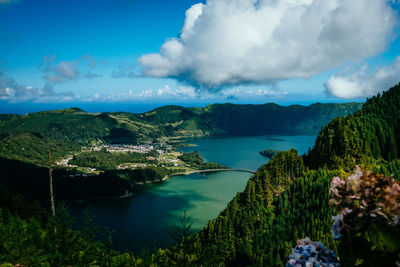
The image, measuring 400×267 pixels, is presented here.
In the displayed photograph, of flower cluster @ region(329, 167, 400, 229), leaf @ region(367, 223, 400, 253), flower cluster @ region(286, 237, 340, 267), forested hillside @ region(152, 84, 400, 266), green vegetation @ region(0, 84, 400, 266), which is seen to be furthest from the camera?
forested hillside @ region(152, 84, 400, 266)

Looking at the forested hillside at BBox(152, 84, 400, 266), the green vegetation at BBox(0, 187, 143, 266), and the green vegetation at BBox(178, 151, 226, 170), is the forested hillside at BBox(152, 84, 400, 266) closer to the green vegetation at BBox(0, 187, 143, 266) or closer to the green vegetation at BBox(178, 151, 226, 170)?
the green vegetation at BBox(0, 187, 143, 266)

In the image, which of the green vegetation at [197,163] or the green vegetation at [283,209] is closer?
the green vegetation at [283,209]

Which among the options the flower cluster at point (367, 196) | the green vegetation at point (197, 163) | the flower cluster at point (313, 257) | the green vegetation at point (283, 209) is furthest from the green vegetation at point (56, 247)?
the green vegetation at point (197, 163)

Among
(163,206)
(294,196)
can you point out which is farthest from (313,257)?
(163,206)

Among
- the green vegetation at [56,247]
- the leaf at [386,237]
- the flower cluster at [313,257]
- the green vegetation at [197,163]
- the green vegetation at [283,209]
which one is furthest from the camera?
the green vegetation at [197,163]

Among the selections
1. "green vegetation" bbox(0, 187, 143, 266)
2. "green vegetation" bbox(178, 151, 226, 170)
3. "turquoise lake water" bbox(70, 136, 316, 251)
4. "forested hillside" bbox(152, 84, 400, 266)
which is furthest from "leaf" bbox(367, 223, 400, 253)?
"green vegetation" bbox(178, 151, 226, 170)

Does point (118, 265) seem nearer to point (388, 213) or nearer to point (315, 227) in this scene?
point (388, 213)

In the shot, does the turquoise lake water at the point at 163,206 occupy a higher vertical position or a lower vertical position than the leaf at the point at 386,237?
lower

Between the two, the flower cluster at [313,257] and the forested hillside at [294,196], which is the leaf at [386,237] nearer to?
the flower cluster at [313,257]

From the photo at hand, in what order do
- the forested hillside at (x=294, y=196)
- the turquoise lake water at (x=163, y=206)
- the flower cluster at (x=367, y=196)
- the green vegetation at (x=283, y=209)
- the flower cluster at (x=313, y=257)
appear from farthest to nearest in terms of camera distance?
the turquoise lake water at (x=163, y=206) < the forested hillside at (x=294, y=196) < the green vegetation at (x=283, y=209) < the flower cluster at (x=313, y=257) < the flower cluster at (x=367, y=196)
